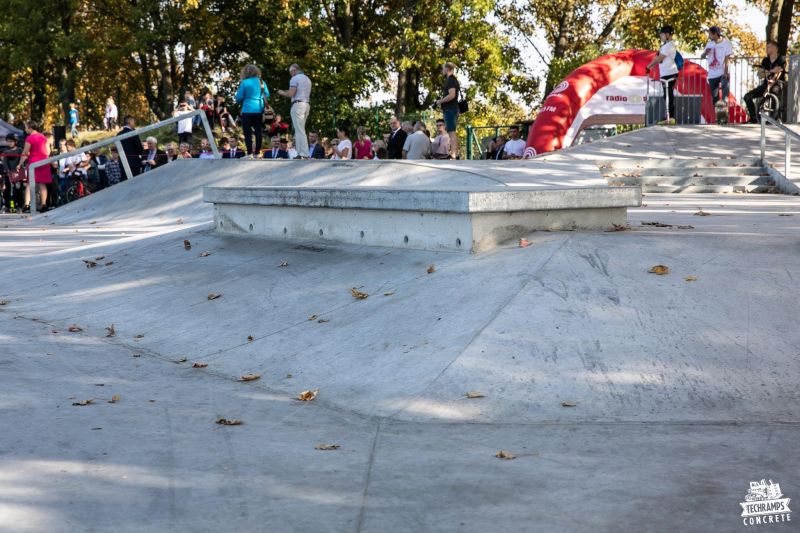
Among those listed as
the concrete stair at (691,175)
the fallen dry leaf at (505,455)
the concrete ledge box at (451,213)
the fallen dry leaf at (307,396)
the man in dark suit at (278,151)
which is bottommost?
the fallen dry leaf at (307,396)

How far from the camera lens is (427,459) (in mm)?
4336

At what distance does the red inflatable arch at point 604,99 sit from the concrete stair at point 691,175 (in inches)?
286

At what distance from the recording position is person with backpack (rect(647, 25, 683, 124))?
1939 cm

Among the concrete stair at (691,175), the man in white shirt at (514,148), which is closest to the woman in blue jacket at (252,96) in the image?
the man in white shirt at (514,148)

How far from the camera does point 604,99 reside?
26.1m

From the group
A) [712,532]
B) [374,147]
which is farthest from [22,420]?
[374,147]

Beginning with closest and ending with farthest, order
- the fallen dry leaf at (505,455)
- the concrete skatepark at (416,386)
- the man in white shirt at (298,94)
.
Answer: the concrete skatepark at (416,386) → the fallen dry leaf at (505,455) → the man in white shirt at (298,94)

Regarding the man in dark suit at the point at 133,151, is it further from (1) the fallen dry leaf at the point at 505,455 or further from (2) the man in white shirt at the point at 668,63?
(1) the fallen dry leaf at the point at 505,455

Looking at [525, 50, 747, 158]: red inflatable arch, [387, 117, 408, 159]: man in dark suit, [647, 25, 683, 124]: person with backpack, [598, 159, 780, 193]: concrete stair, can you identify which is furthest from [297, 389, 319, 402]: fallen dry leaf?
[525, 50, 747, 158]: red inflatable arch

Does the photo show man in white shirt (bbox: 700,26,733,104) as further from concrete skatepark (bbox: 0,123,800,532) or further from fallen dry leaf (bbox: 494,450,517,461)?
fallen dry leaf (bbox: 494,450,517,461)

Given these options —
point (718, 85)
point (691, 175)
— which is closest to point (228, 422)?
point (691, 175)

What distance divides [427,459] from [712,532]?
→ 1.37 metres

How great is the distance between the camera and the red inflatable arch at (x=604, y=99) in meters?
24.7

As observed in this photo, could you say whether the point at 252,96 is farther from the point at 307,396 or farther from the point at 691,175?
the point at 307,396
